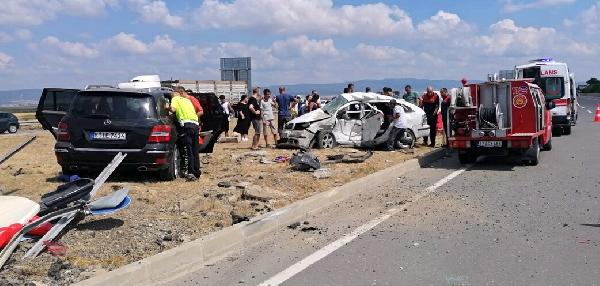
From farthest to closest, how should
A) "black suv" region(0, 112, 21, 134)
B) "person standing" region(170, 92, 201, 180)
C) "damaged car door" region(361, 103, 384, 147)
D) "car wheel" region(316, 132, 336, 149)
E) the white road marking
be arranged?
"black suv" region(0, 112, 21, 134)
"damaged car door" region(361, 103, 384, 147)
"car wheel" region(316, 132, 336, 149)
"person standing" region(170, 92, 201, 180)
the white road marking

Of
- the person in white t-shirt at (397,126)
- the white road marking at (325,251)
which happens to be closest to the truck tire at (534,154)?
the person in white t-shirt at (397,126)

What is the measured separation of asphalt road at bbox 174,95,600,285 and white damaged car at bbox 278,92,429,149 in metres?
4.97

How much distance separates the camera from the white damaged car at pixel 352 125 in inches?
601

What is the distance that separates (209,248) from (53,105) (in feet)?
26.3

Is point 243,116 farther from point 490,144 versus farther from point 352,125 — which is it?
point 490,144

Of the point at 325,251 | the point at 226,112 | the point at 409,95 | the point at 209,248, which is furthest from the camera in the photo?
the point at 409,95

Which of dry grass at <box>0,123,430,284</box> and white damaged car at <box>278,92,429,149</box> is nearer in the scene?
dry grass at <box>0,123,430,284</box>

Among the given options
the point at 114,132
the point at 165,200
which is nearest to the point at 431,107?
the point at 114,132

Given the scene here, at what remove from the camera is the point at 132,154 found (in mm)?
9445

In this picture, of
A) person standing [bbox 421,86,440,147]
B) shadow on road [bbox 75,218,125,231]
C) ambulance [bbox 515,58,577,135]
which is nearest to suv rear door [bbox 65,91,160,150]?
shadow on road [bbox 75,218,125,231]

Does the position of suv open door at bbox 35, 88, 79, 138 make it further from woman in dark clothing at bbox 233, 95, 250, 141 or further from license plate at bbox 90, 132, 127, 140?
woman in dark clothing at bbox 233, 95, 250, 141

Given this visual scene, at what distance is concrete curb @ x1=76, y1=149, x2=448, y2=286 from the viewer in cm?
492

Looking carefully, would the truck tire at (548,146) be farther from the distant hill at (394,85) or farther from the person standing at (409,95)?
the person standing at (409,95)

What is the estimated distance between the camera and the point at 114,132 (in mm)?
9398
